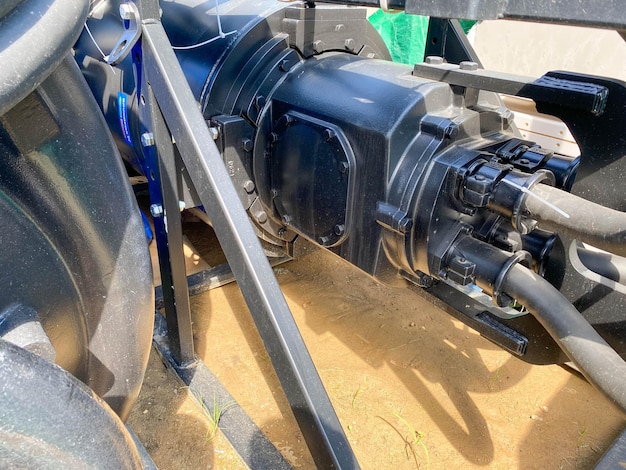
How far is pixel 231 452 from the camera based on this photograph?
1.29 meters

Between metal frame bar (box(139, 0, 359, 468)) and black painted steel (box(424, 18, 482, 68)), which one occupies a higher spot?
black painted steel (box(424, 18, 482, 68))

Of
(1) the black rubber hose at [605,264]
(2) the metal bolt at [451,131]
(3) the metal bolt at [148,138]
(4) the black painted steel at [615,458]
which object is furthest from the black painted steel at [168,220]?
(4) the black painted steel at [615,458]

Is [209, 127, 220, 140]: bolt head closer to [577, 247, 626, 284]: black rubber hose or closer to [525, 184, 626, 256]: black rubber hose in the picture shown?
[525, 184, 626, 256]: black rubber hose

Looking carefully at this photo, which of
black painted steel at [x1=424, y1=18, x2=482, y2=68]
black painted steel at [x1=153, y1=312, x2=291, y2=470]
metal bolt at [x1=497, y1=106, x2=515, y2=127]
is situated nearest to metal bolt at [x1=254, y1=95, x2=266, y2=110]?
black painted steel at [x1=424, y1=18, x2=482, y2=68]

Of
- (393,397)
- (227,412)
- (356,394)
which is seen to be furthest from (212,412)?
(393,397)

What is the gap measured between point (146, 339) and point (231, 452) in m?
0.61

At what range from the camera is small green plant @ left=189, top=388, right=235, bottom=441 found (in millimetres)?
1339

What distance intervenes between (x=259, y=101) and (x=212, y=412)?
0.86 metres

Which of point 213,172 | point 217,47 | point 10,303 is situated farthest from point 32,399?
point 217,47

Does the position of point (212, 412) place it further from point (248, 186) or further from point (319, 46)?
point (319, 46)

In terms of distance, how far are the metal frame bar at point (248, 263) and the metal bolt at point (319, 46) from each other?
19.0 inches

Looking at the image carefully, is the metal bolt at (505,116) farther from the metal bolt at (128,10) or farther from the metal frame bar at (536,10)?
the metal bolt at (128,10)

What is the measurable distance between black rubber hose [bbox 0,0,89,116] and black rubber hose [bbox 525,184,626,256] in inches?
29.8

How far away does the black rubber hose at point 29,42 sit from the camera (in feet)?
1.47
